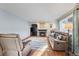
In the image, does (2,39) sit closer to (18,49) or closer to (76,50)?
(18,49)

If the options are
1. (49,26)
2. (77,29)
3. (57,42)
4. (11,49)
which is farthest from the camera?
(49,26)

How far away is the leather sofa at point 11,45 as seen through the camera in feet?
11.6

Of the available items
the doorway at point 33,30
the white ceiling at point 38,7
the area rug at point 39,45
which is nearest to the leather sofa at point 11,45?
the white ceiling at point 38,7

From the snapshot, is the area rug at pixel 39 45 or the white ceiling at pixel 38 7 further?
the area rug at pixel 39 45

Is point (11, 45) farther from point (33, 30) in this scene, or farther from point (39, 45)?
point (33, 30)

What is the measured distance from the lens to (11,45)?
367 cm

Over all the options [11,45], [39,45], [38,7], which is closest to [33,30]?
[39,45]

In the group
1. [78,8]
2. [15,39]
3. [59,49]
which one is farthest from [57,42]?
[15,39]

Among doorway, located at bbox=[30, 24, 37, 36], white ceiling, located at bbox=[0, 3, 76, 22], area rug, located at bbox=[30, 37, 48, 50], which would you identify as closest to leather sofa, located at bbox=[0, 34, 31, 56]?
white ceiling, located at bbox=[0, 3, 76, 22]

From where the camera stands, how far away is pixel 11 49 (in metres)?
3.75

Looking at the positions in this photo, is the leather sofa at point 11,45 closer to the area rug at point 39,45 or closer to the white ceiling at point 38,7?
the white ceiling at point 38,7

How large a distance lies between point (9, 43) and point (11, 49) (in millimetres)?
238

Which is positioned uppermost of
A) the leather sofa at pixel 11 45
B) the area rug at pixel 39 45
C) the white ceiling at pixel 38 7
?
the white ceiling at pixel 38 7

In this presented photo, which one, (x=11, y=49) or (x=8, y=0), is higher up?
(x=8, y=0)
